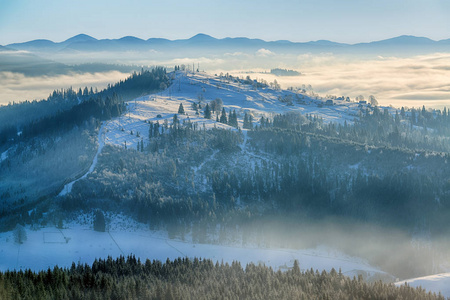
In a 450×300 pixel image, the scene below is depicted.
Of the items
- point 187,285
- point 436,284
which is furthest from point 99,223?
point 436,284

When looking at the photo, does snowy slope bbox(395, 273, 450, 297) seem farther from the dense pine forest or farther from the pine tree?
the pine tree

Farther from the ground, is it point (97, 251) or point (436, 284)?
point (436, 284)

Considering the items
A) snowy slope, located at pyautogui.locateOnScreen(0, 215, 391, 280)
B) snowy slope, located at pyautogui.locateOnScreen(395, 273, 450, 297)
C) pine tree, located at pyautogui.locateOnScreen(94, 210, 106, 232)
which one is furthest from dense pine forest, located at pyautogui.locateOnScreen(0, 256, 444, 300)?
pine tree, located at pyautogui.locateOnScreen(94, 210, 106, 232)

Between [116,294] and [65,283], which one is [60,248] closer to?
[65,283]

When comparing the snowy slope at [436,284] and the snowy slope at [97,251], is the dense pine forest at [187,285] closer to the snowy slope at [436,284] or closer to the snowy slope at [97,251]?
the snowy slope at [436,284]

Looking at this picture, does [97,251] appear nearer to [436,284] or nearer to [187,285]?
[187,285]
